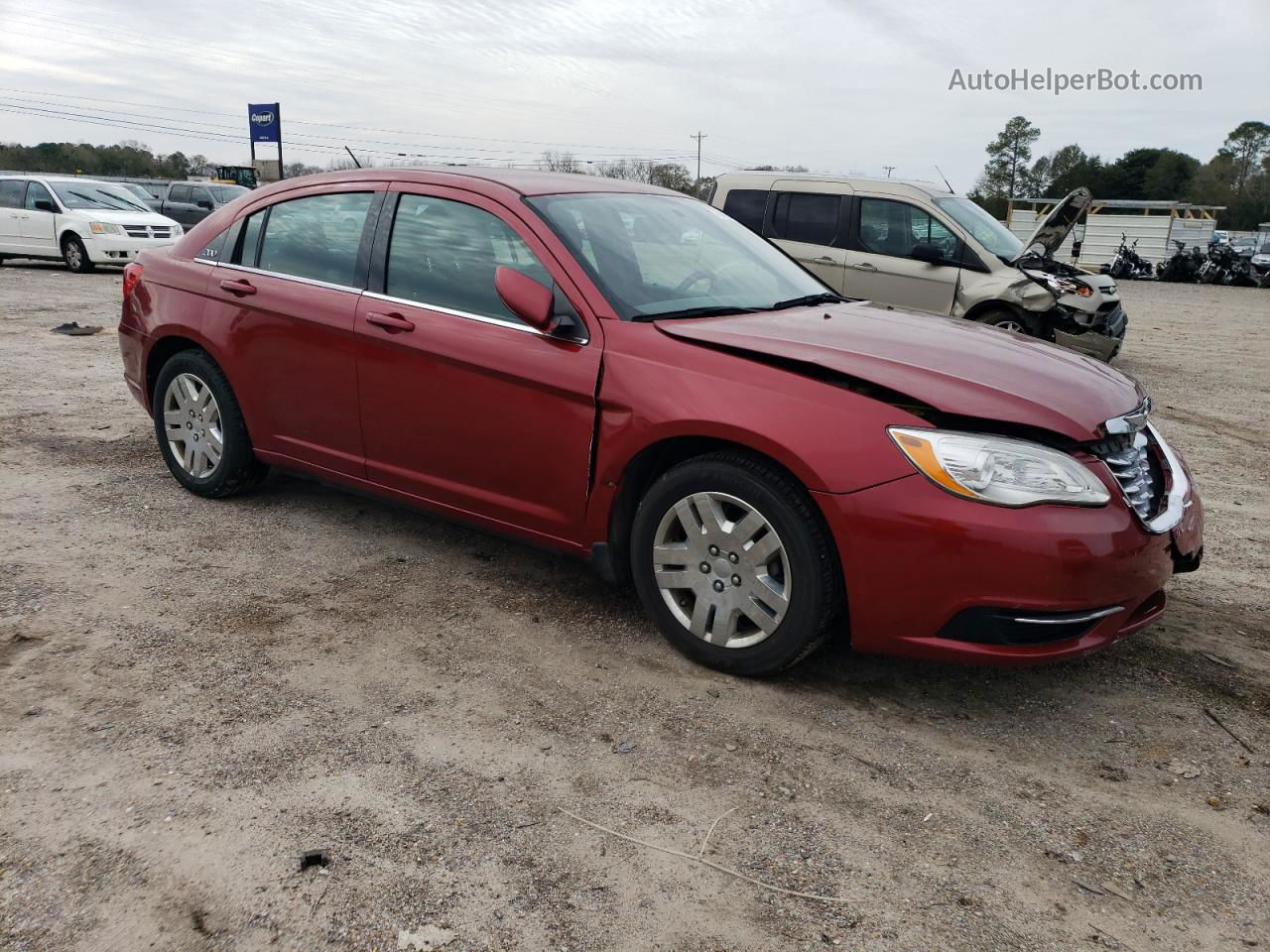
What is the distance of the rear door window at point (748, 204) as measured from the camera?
1038 centimetres

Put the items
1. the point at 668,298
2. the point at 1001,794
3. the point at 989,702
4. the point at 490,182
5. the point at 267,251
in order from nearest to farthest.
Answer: the point at 1001,794 < the point at 989,702 < the point at 668,298 < the point at 490,182 < the point at 267,251

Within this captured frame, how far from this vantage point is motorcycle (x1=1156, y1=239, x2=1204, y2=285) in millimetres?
29609

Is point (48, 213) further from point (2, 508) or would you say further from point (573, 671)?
point (573, 671)

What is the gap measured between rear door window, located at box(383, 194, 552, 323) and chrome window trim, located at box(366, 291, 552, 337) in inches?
0.4

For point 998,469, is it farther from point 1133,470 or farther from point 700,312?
point 700,312

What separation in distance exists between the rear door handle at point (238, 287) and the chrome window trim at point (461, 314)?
0.76m

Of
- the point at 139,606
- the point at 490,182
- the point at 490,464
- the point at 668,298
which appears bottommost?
the point at 139,606

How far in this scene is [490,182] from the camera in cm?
403

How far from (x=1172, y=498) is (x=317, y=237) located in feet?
11.8

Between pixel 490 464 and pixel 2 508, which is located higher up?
pixel 490 464

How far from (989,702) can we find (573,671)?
1.41 meters

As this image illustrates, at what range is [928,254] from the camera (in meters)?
9.41

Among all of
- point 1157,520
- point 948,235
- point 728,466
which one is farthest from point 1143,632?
point 948,235

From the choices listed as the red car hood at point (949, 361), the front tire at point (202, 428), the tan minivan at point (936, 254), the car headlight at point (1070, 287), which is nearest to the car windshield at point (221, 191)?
the tan minivan at point (936, 254)
